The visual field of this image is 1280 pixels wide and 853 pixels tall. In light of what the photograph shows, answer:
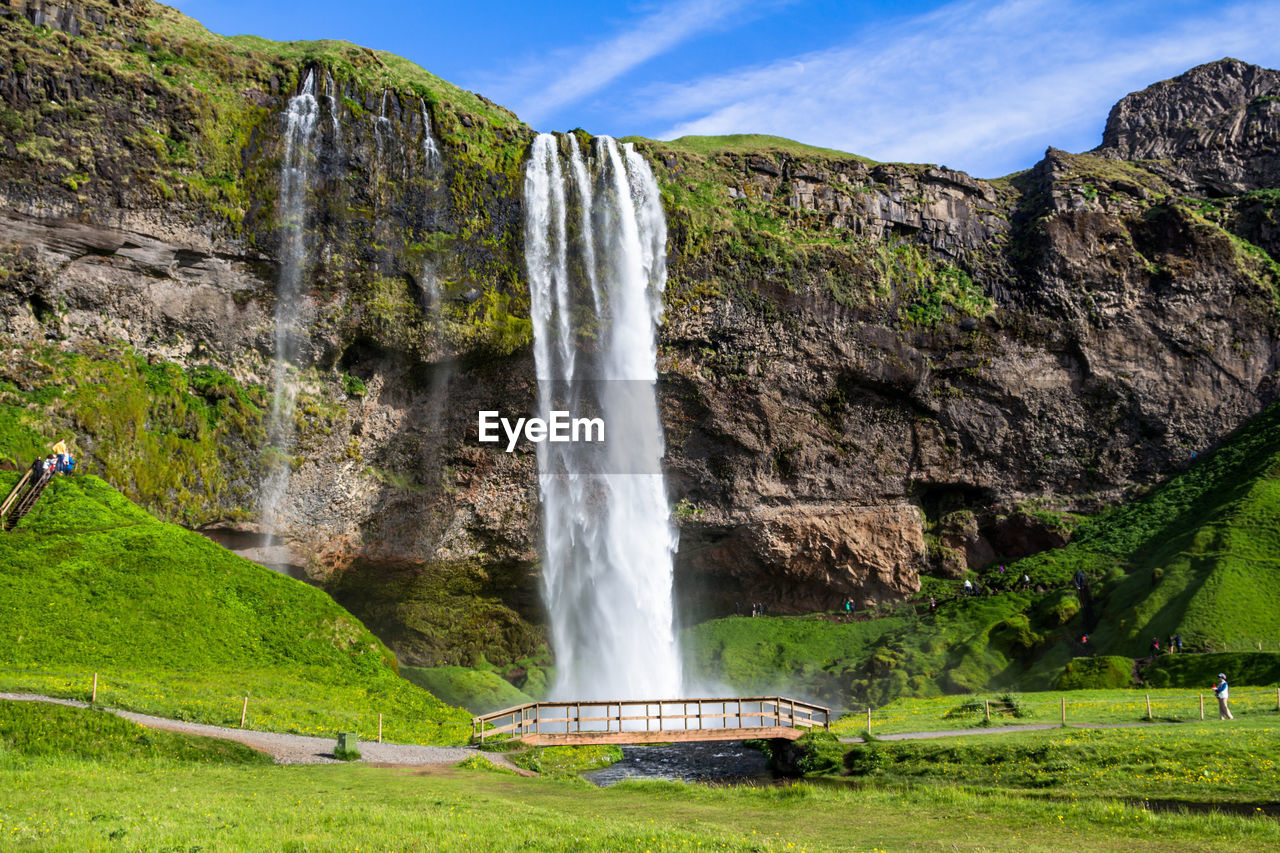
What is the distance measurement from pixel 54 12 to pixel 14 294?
16582 mm

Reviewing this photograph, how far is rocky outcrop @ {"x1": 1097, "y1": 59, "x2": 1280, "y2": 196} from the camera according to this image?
8475cm

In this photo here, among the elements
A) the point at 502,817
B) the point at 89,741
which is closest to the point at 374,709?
the point at 89,741

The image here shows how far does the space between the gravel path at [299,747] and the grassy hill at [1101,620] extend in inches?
1175

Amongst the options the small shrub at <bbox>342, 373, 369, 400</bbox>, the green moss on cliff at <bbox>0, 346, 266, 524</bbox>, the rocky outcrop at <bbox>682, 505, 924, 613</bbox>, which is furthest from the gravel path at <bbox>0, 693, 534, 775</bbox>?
the rocky outcrop at <bbox>682, 505, 924, 613</bbox>

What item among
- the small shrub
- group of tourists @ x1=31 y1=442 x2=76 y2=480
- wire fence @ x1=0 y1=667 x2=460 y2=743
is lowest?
wire fence @ x1=0 y1=667 x2=460 y2=743

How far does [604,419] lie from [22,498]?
99.5 feet

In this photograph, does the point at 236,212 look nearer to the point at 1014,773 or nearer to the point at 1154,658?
the point at 1014,773

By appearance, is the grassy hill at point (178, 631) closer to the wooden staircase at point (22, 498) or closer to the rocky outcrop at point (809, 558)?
the wooden staircase at point (22, 498)

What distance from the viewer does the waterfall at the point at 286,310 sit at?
49.7 m

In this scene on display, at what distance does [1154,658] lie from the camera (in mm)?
44688

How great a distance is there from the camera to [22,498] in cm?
3941

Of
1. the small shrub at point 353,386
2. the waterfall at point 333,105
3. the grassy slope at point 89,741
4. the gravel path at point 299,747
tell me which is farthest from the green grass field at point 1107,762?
the waterfall at point 333,105

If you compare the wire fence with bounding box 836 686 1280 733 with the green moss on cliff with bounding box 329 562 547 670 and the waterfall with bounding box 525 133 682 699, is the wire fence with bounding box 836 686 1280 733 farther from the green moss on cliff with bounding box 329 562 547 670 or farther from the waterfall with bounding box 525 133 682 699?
the green moss on cliff with bounding box 329 562 547 670

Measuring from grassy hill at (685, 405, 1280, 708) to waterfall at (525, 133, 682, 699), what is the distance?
330 inches
